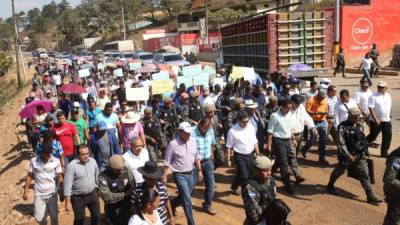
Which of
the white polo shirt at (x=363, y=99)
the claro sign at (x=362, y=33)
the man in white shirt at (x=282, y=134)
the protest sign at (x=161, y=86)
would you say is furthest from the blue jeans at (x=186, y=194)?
the claro sign at (x=362, y=33)

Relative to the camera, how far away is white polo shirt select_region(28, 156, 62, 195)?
20.9 ft

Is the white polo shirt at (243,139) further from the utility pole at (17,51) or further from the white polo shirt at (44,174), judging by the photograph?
the utility pole at (17,51)

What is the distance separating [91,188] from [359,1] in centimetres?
2715

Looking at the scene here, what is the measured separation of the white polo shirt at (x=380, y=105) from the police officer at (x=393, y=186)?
461cm

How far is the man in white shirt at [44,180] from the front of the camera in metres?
6.38

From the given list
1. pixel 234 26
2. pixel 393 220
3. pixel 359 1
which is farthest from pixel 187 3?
pixel 393 220

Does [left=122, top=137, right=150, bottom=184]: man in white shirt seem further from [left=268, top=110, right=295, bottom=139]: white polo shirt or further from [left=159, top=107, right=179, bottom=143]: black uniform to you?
[left=159, top=107, right=179, bottom=143]: black uniform

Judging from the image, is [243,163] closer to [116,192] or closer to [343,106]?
[116,192]

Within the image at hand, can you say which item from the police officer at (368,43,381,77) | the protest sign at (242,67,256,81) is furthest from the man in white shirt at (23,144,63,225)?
the police officer at (368,43,381,77)

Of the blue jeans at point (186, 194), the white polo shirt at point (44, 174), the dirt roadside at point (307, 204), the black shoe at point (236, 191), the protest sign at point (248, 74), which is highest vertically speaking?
the protest sign at point (248, 74)

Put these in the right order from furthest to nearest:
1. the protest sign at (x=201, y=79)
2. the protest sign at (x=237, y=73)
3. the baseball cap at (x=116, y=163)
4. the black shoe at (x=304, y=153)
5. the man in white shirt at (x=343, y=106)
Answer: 1. the protest sign at (x=201, y=79)
2. the protest sign at (x=237, y=73)
3. the black shoe at (x=304, y=153)
4. the man in white shirt at (x=343, y=106)
5. the baseball cap at (x=116, y=163)

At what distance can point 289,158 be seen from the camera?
8.18m

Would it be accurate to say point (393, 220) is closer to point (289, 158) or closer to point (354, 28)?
point (289, 158)

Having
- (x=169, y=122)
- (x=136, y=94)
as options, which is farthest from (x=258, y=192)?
(x=136, y=94)
